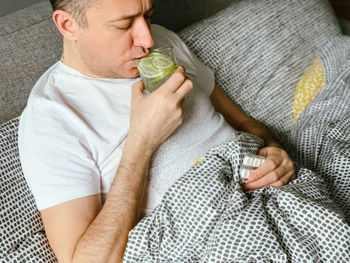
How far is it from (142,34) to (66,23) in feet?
0.77

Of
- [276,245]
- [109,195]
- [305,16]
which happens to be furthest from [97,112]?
[305,16]

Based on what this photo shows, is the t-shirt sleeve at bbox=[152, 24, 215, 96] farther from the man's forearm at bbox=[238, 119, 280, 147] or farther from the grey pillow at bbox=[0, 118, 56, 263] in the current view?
the grey pillow at bbox=[0, 118, 56, 263]

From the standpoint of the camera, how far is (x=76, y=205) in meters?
1.10

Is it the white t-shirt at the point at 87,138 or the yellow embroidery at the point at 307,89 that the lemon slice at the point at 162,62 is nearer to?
the white t-shirt at the point at 87,138

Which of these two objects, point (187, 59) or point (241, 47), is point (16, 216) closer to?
point (187, 59)

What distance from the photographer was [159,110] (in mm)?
1173

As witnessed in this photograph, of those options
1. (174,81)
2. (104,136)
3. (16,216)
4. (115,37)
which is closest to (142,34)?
(115,37)

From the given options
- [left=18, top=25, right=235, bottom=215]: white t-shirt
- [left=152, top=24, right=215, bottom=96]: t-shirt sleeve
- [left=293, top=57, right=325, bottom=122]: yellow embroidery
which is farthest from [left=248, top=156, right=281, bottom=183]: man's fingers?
[left=293, top=57, right=325, bottom=122]: yellow embroidery

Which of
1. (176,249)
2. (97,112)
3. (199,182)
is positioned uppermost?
(97,112)

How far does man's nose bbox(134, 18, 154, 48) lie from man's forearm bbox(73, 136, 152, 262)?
1.00 ft

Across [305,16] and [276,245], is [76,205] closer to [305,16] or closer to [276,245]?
[276,245]

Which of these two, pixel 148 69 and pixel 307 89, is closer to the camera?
pixel 148 69

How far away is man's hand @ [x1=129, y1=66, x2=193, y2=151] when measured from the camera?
116cm

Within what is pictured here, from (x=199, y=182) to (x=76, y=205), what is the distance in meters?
0.35
